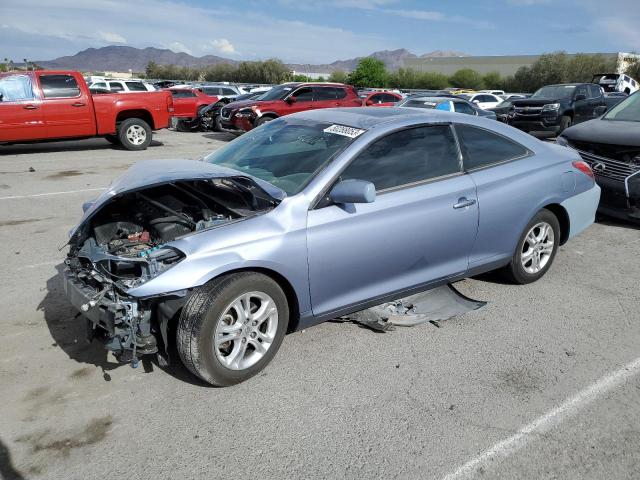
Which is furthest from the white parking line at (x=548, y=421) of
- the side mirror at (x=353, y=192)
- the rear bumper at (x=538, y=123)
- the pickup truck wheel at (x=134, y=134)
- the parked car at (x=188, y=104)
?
the parked car at (x=188, y=104)

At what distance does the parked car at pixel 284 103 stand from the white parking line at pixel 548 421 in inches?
516

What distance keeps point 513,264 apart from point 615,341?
3.44 ft

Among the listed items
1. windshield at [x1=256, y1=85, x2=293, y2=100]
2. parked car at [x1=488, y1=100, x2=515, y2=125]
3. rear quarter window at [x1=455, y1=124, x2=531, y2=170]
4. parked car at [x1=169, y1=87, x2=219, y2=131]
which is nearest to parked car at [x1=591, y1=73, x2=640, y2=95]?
parked car at [x1=488, y1=100, x2=515, y2=125]

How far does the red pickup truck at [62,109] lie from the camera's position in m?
12.0

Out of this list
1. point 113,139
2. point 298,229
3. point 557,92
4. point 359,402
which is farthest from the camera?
point 557,92

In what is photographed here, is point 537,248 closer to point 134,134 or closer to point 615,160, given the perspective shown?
point 615,160

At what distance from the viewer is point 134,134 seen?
45.4ft

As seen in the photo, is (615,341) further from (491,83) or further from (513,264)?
(491,83)

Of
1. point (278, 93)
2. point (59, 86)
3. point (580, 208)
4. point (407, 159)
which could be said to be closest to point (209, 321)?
point (407, 159)

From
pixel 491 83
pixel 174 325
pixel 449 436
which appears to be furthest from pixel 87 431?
pixel 491 83

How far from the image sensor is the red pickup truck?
12.0m

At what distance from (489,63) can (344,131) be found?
81.5 m

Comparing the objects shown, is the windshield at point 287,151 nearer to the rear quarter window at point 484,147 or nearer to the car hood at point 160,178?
the car hood at point 160,178

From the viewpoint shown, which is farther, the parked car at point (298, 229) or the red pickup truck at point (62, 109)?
the red pickup truck at point (62, 109)
